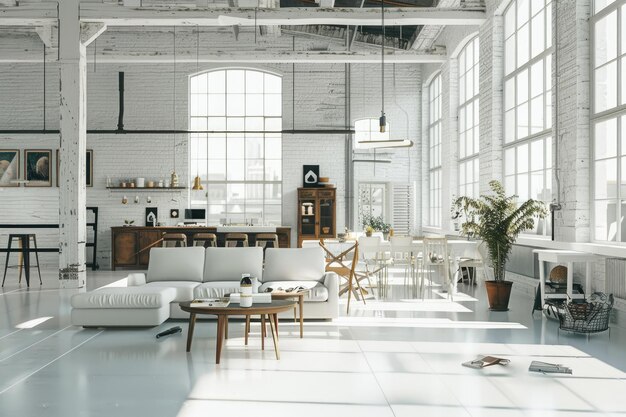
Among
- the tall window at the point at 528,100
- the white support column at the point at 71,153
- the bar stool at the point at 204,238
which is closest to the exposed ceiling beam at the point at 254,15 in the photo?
the white support column at the point at 71,153

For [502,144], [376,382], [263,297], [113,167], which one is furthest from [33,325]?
[113,167]

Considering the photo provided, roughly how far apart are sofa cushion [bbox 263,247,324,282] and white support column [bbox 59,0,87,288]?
4070mm

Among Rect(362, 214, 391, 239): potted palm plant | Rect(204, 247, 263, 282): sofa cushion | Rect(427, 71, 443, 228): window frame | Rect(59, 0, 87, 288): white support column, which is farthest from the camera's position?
Rect(362, 214, 391, 239): potted palm plant

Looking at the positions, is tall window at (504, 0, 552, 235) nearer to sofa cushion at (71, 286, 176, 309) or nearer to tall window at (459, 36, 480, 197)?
tall window at (459, 36, 480, 197)

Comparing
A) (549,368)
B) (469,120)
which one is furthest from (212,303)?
(469,120)

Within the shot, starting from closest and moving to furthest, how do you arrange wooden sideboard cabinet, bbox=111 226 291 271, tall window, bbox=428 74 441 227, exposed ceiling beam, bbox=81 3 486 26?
exposed ceiling beam, bbox=81 3 486 26
wooden sideboard cabinet, bbox=111 226 291 271
tall window, bbox=428 74 441 227

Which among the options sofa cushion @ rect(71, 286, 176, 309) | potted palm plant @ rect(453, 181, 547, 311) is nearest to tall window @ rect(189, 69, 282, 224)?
potted palm plant @ rect(453, 181, 547, 311)

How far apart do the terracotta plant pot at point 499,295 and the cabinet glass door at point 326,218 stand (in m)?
7.64

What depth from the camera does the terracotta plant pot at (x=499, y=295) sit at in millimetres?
8336

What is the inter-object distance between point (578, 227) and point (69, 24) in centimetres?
856

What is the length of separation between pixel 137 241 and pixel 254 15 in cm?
658

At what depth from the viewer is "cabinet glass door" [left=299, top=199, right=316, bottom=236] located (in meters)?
15.8

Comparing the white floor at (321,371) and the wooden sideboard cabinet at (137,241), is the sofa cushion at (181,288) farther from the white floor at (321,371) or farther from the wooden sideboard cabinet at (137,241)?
the wooden sideboard cabinet at (137,241)

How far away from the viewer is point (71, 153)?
34.3 ft
